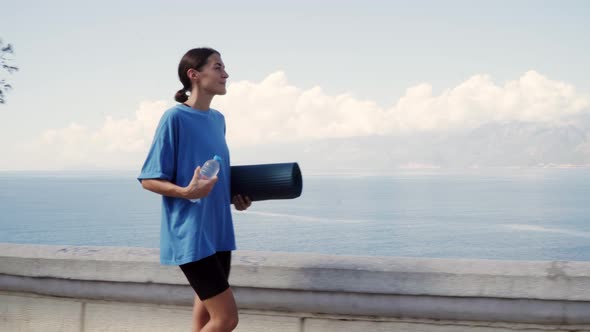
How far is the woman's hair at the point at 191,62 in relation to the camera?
2.64 m

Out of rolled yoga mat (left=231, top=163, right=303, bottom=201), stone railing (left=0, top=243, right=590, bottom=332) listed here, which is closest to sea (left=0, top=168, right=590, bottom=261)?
stone railing (left=0, top=243, right=590, bottom=332)

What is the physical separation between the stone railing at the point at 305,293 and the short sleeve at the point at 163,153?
0.72 meters

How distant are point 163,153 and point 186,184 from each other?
15cm

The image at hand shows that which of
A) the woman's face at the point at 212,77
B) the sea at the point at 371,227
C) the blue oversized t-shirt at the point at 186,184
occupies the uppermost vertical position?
the woman's face at the point at 212,77

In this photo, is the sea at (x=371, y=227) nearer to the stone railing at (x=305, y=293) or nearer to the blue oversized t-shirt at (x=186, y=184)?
the stone railing at (x=305, y=293)

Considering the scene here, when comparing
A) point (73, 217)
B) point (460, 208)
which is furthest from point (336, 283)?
point (460, 208)

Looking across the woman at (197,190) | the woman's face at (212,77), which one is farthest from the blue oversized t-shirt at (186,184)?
the woman's face at (212,77)

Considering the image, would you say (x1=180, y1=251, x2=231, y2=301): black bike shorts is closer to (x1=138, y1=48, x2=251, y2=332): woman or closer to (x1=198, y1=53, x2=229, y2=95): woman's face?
(x1=138, y1=48, x2=251, y2=332): woman

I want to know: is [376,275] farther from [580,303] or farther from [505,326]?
[580,303]

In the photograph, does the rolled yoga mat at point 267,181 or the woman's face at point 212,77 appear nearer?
the woman's face at point 212,77

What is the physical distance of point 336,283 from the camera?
2865 mm

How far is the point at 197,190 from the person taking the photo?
2354 millimetres

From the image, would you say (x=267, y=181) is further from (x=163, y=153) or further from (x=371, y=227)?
(x=371, y=227)

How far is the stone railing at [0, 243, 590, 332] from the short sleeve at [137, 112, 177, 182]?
720mm
